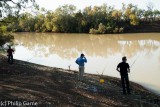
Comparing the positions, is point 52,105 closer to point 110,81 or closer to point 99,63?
point 110,81

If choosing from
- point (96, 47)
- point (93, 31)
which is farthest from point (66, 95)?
point (93, 31)

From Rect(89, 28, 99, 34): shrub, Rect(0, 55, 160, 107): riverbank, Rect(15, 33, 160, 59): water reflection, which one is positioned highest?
Rect(89, 28, 99, 34): shrub

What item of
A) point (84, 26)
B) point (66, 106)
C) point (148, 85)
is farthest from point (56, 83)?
point (84, 26)

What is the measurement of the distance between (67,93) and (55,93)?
2.43ft

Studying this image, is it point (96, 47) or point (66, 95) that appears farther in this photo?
point (96, 47)

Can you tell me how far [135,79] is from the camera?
84.8 ft

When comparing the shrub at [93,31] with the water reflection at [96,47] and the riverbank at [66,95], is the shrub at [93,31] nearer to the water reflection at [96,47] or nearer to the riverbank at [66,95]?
the water reflection at [96,47]

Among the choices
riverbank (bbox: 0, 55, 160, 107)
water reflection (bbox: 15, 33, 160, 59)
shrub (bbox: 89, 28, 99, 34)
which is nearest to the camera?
riverbank (bbox: 0, 55, 160, 107)

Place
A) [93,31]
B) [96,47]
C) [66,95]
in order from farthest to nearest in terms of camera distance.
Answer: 1. [93,31]
2. [96,47]
3. [66,95]

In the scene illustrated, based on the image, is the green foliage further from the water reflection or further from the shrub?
the water reflection

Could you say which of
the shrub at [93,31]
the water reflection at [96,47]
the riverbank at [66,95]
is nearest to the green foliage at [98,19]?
the shrub at [93,31]

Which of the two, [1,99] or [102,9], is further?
[102,9]

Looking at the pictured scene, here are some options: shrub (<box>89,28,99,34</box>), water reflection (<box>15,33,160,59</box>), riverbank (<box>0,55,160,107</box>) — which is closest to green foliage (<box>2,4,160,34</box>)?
shrub (<box>89,28,99,34</box>)

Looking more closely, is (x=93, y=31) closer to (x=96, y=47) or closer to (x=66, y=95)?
(x=96, y=47)
